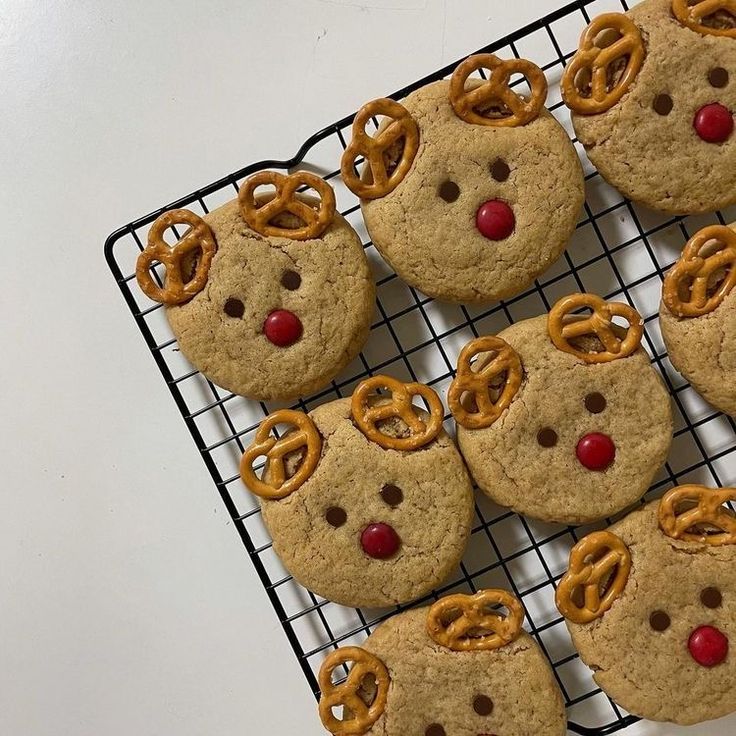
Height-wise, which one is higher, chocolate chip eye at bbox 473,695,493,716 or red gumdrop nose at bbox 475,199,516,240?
red gumdrop nose at bbox 475,199,516,240

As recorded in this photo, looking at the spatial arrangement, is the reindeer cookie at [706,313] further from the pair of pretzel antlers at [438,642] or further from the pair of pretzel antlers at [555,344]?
the pair of pretzel antlers at [438,642]

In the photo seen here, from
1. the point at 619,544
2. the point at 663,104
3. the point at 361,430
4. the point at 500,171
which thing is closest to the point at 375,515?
the point at 361,430

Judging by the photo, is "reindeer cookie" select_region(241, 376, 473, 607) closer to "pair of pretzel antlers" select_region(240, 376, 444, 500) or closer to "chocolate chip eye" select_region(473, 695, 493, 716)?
"pair of pretzel antlers" select_region(240, 376, 444, 500)

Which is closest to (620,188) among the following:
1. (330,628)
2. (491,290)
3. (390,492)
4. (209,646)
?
(491,290)

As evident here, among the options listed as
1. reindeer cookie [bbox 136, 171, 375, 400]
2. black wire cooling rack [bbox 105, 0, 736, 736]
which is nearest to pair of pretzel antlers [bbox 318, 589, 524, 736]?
black wire cooling rack [bbox 105, 0, 736, 736]

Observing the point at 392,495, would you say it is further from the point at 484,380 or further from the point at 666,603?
the point at 666,603

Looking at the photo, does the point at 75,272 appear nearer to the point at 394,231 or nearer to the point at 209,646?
the point at 394,231
